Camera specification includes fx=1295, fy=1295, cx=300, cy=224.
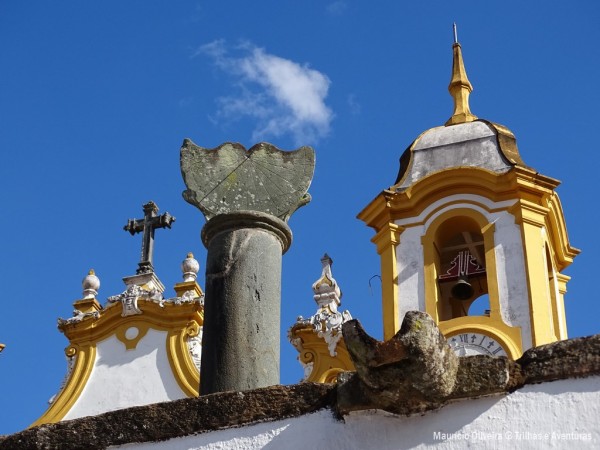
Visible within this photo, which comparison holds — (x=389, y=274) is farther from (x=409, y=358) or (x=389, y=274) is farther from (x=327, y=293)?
(x=409, y=358)

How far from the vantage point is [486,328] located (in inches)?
469

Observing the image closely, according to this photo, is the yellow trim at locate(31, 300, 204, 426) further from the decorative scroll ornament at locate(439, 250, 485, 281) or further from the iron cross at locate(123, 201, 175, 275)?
the decorative scroll ornament at locate(439, 250, 485, 281)

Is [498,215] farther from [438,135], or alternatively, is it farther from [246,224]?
[246,224]

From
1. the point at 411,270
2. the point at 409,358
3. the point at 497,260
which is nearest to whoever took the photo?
the point at 409,358

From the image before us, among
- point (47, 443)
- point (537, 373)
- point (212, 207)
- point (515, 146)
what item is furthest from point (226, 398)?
point (515, 146)

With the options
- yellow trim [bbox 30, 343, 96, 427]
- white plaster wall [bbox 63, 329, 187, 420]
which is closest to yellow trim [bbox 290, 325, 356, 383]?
white plaster wall [bbox 63, 329, 187, 420]

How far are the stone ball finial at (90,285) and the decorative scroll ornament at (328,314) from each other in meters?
2.04

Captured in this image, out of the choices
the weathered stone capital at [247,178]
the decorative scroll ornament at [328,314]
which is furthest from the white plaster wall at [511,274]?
the weathered stone capital at [247,178]

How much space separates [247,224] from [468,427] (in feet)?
5.68

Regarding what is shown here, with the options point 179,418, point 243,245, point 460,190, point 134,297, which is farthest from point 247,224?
point 460,190

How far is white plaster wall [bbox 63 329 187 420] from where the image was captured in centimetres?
1162

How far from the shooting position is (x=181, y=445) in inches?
170

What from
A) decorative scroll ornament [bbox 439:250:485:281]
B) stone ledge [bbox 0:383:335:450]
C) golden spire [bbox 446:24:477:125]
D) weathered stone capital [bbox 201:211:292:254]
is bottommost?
stone ledge [bbox 0:383:335:450]

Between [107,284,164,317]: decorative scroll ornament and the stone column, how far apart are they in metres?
6.30
